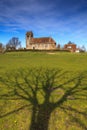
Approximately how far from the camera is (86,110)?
5980 mm

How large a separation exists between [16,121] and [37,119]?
77cm

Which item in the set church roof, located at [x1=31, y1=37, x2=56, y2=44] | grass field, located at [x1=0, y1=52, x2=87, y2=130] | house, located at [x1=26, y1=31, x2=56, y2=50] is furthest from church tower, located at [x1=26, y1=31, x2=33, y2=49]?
grass field, located at [x1=0, y1=52, x2=87, y2=130]

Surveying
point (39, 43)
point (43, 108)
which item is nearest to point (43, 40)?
point (39, 43)

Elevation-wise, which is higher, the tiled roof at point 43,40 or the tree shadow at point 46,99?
the tiled roof at point 43,40

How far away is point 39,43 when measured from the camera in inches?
3317

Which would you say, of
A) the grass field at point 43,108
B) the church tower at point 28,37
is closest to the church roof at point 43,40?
the church tower at point 28,37

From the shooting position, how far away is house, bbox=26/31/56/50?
8166 cm

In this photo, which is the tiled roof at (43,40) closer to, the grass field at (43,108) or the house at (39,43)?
the house at (39,43)

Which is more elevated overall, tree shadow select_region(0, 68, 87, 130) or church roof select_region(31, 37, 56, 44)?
church roof select_region(31, 37, 56, 44)

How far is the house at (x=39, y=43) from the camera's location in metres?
A: 81.7

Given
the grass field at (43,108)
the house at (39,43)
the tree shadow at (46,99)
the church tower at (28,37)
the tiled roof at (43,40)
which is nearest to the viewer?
the grass field at (43,108)

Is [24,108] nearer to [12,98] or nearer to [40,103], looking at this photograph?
[40,103]

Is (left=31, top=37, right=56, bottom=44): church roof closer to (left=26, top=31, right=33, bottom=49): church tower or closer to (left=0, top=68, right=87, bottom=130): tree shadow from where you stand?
(left=26, top=31, right=33, bottom=49): church tower

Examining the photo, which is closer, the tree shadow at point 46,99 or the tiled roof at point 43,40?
the tree shadow at point 46,99
